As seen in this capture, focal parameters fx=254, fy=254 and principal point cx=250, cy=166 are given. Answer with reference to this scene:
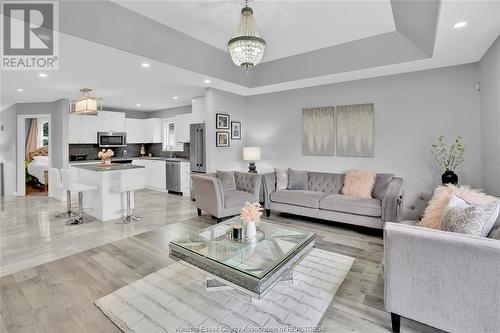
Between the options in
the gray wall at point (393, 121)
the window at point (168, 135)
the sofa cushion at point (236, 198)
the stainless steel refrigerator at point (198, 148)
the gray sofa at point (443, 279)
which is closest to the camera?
the gray sofa at point (443, 279)

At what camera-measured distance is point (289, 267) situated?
6.87 feet

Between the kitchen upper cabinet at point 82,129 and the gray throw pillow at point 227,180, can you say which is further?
the kitchen upper cabinet at point 82,129

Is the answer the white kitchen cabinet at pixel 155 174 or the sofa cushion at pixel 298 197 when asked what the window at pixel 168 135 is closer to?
the white kitchen cabinet at pixel 155 174

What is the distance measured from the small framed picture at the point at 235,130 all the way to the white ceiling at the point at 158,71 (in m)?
0.74

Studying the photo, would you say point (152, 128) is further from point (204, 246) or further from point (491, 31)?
point (491, 31)

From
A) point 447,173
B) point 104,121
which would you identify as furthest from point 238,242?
point 104,121

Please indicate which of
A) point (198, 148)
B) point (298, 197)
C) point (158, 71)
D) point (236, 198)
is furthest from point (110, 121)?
point (298, 197)

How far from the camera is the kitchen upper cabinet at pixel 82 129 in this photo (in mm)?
6742

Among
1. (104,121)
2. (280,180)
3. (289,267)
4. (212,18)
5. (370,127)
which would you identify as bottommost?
(289,267)

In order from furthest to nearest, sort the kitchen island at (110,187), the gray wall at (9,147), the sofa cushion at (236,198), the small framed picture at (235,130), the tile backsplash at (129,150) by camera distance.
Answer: the tile backsplash at (129,150), the gray wall at (9,147), the small framed picture at (235,130), the kitchen island at (110,187), the sofa cushion at (236,198)

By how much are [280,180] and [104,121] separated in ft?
18.5

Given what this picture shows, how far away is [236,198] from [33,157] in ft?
25.8
